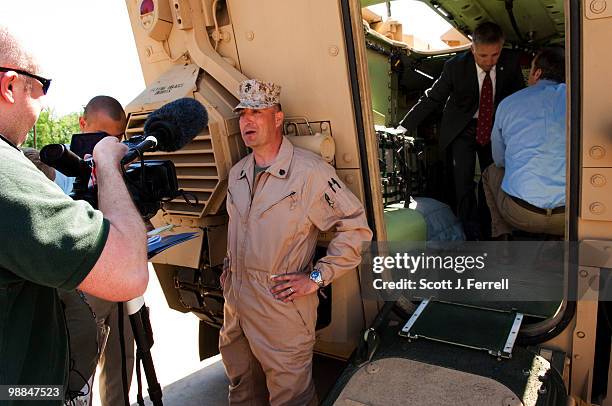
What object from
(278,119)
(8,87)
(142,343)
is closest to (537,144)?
(278,119)

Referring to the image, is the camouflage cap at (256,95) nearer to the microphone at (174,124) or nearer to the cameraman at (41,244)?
the microphone at (174,124)

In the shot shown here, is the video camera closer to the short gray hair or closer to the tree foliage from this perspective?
the short gray hair

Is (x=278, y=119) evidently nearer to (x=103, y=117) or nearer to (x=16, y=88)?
(x=103, y=117)

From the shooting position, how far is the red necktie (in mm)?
3680

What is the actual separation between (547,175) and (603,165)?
0.89 meters

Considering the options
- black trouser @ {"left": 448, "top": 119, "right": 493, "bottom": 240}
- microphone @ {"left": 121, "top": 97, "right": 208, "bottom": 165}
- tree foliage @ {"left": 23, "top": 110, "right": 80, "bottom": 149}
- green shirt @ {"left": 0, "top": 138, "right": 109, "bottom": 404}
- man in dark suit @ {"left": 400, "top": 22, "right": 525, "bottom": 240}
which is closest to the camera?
green shirt @ {"left": 0, "top": 138, "right": 109, "bottom": 404}

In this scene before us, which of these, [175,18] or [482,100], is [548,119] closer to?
[482,100]

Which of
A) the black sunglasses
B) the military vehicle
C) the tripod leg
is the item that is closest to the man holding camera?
the military vehicle

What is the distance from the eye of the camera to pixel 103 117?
2.79m

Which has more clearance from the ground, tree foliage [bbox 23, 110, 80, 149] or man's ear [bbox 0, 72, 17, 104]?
man's ear [bbox 0, 72, 17, 104]

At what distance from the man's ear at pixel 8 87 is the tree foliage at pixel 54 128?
18517mm

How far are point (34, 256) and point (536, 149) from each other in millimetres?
2645

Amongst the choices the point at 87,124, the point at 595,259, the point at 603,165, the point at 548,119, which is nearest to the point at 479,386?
the point at 595,259

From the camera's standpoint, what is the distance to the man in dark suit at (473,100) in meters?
3.61
